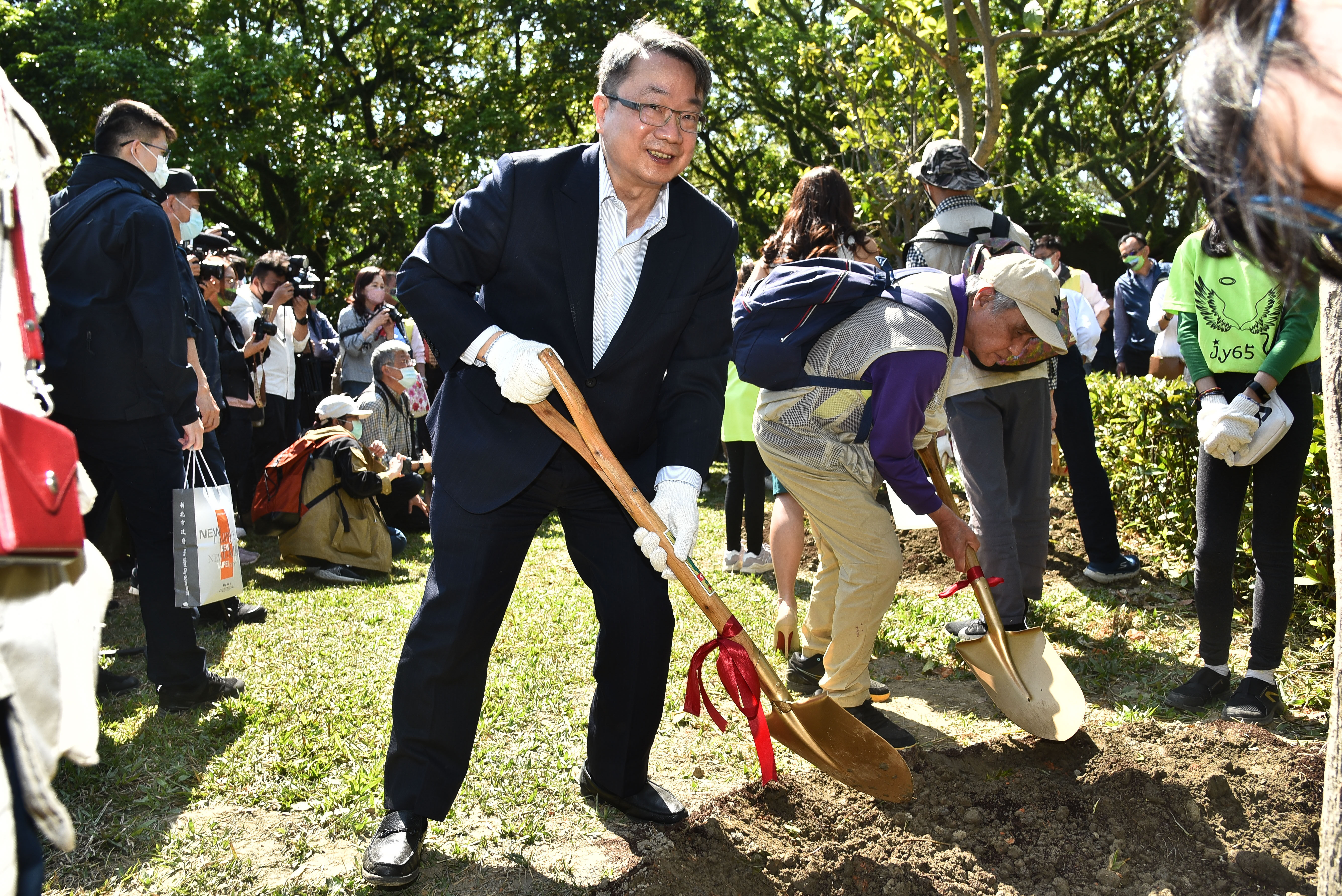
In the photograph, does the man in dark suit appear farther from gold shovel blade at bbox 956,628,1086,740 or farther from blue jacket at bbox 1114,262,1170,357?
blue jacket at bbox 1114,262,1170,357

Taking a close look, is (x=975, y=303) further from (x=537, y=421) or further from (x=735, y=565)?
(x=735, y=565)

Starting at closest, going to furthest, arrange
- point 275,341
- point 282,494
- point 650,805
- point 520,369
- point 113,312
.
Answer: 1. point 520,369
2. point 650,805
3. point 113,312
4. point 282,494
5. point 275,341

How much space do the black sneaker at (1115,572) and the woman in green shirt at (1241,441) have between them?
1509 mm

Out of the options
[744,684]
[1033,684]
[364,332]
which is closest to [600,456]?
[744,684]

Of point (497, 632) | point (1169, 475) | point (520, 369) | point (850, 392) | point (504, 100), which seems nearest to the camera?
point (520, 369)

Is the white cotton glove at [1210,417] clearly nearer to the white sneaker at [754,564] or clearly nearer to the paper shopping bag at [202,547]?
the white sneaker at [754,564]

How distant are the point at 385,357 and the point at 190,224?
2.03m

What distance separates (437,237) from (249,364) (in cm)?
490

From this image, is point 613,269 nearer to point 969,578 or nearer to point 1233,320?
point 969,578

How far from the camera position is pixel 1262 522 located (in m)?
3.71

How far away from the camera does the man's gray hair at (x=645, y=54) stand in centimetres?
265

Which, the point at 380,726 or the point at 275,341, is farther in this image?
the point at 275,341

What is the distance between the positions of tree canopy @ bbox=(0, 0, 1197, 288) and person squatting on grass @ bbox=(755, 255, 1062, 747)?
6.50m

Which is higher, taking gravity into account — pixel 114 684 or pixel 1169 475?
pixel 1169 475
